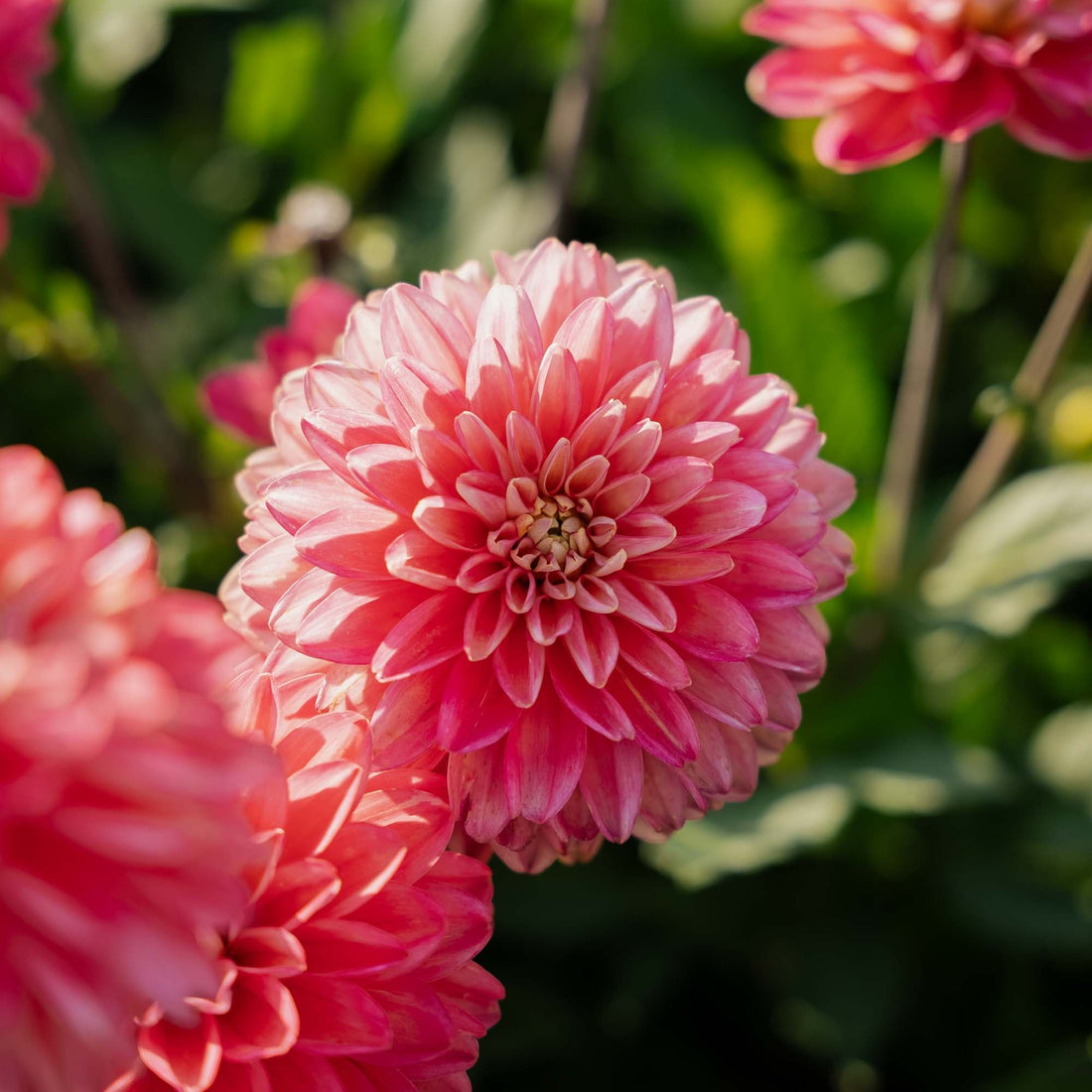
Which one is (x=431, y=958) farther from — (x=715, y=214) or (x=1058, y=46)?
(x=715, y=214)

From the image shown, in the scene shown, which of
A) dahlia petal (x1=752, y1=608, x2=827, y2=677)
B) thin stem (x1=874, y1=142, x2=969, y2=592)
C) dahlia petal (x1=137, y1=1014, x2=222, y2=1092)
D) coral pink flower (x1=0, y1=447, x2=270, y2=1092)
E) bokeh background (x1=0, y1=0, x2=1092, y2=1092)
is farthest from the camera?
bokeh background (x1=0, y1=0, x2=1092, y2=1092)

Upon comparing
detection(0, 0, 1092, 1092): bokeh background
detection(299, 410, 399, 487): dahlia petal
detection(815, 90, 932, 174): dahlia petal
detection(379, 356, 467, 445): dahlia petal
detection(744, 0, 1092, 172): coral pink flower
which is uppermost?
detection(744, 0, 1092, 172): coral pink flower

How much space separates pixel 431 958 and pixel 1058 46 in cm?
92

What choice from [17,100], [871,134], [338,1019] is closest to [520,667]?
[338,1019]

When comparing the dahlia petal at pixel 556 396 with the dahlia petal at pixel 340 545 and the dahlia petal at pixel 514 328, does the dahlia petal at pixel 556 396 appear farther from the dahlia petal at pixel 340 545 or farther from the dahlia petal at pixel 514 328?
the dahlia petal at pixel 340 545

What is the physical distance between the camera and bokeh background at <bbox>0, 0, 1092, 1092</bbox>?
1.38m

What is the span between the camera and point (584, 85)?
1.44 metres

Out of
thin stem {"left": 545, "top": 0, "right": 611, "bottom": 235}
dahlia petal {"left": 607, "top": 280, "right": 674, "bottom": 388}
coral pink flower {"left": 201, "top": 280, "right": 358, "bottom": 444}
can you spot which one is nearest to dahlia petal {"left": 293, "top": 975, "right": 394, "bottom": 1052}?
dahlia petal {"left": 607, "top": 280, "right": 674, "bottom": 388}

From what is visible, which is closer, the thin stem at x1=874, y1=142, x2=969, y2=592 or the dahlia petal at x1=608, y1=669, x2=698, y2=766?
the dahlia petal at x1=608, y1=669, x2=698, y2=766

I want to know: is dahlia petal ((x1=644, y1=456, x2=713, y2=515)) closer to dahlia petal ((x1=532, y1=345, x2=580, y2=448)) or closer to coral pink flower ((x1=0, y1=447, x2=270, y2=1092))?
dahlia petal ((x1=532, y1=345, x2=580, y2=448))

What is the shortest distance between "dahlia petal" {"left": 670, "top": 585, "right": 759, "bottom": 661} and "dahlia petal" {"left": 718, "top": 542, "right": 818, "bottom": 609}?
0.02 meters

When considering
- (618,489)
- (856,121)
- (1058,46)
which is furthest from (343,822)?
(1058,46)

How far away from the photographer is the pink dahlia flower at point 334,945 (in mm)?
702

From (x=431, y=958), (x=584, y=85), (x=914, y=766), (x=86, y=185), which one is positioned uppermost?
(x=584, y=85)
